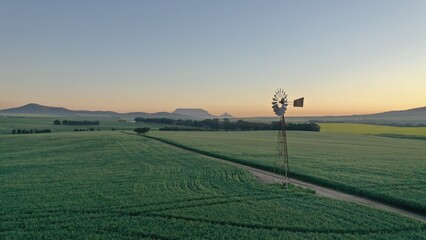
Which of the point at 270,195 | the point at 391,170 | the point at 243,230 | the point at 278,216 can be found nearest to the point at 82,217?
the point at 243,230

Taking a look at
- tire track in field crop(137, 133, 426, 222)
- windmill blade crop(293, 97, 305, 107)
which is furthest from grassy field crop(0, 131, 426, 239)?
windmill blade crop(293, 97, 305, 107)

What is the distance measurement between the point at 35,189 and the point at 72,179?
12.9 feet

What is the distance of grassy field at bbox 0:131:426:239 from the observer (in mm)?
15516

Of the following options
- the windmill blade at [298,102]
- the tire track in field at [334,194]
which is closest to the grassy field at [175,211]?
the tire track in field at [334,194]

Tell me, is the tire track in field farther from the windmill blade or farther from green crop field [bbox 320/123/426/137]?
green crop field [bbox 320/123/426/137]

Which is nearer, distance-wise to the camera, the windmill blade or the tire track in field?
the tire track in field

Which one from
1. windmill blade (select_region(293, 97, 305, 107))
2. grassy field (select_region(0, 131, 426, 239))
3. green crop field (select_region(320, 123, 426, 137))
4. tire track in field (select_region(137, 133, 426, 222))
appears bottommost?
tire track in field (select_region(137, 133, 426, 222))

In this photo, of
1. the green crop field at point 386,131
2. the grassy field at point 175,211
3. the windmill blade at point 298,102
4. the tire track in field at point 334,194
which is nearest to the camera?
the grassy field at point 175,211

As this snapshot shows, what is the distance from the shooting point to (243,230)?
1591 cm

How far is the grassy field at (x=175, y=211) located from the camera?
15516 mm

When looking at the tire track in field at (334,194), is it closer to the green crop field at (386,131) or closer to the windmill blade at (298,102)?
the windmill blade at (298,102)

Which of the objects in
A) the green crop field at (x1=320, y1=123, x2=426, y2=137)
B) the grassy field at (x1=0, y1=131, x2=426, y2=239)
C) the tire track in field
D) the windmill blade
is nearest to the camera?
the grassy field at (x1=0, y1=131, x2=426, y2=239)

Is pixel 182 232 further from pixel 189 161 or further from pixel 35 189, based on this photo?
pixel 189 161

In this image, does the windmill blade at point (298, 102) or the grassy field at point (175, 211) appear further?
the windmill blade at point (298, 102)
